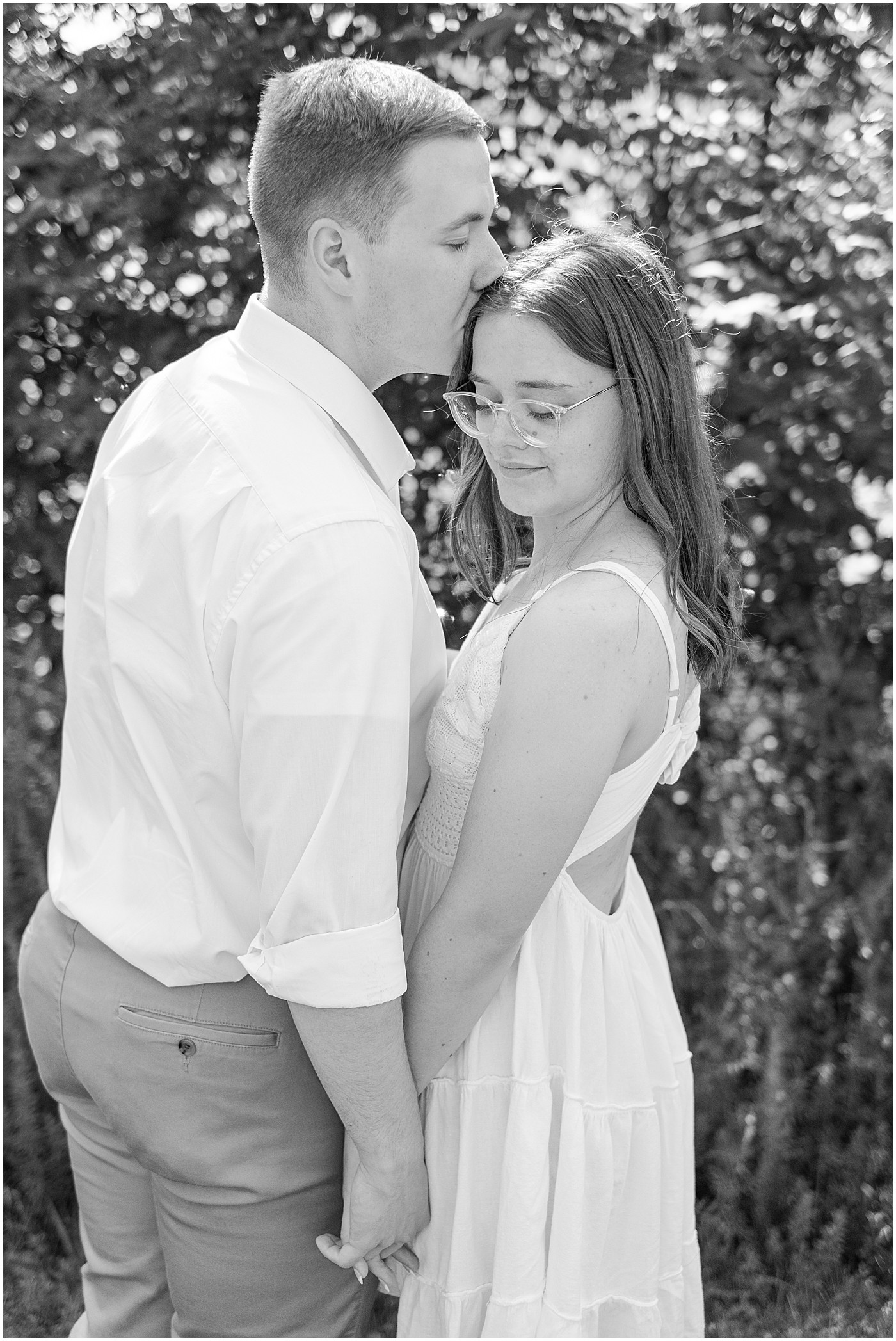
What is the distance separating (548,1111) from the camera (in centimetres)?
166

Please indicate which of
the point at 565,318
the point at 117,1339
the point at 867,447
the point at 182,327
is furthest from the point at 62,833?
the point at 867,447

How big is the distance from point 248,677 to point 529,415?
0.57 meters

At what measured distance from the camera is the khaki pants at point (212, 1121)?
160cm

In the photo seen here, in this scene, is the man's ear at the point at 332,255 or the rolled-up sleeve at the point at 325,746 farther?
the man's ear at the point at 332,255

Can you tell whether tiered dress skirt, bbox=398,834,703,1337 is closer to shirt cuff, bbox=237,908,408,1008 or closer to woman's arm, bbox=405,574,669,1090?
woman's arm, bbox=405,574,669,1090

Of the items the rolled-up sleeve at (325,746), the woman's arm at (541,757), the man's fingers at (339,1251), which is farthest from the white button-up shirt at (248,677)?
the man's fingers at (339,1251)

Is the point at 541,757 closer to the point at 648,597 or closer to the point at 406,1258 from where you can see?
the point at 648,597

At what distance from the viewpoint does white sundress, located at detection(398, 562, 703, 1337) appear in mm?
1641

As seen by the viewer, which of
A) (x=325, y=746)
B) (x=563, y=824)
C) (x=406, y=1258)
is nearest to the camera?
(x=325, y=746)

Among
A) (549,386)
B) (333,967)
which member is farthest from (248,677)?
(549,386)

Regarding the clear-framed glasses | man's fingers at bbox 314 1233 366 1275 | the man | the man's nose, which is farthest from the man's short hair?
man's fingers at bbox 314 1233 366 1275

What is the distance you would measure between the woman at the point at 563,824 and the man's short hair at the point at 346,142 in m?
0.22

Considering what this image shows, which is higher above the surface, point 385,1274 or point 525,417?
point 525,417

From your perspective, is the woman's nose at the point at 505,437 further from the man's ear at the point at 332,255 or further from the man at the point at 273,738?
the man's ear at the point at 332,255
